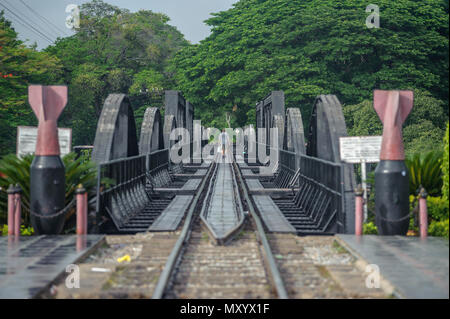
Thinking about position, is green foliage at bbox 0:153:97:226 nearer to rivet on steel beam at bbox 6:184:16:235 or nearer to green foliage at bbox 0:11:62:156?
rivet on steel beam at bbox 6:184:16:235

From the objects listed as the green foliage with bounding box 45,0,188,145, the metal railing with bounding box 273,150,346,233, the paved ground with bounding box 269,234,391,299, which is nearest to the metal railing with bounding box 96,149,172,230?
the paved ground with bounding box 269,234,391,299

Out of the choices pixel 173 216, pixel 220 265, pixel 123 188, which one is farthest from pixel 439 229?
pixel 123 188

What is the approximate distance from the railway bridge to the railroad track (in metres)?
0.01

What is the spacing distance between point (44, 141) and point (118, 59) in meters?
60.8

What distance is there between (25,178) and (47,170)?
0.93 m

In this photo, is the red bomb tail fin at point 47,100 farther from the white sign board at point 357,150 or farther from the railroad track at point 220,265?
the white sign board at point 357,150

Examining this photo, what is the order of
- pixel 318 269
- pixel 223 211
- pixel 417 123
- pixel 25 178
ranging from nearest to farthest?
pixel 318 269 < pixel 25 178 < pixel 223 211 < pixel 417 123

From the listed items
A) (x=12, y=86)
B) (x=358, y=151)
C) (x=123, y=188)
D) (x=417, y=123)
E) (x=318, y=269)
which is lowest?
(x=318, y=269)

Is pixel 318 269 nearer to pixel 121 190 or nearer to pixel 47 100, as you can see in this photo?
pixel 47 100

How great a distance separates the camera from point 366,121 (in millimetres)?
29656

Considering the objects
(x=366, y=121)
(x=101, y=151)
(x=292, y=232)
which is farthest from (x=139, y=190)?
(x=366, y=121)

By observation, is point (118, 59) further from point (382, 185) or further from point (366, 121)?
point (382, 185)

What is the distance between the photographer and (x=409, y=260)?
680cm
